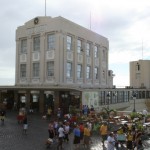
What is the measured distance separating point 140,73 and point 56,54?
133ft

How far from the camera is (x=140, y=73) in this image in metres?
78.8

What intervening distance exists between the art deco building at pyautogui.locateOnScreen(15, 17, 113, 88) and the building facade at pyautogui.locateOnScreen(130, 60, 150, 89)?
87.9 ft

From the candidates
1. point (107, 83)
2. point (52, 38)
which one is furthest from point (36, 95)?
point (107, 83)

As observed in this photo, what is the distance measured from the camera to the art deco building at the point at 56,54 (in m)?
44.0

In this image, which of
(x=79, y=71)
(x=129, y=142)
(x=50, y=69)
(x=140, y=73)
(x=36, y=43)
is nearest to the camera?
(x=129, y=142)

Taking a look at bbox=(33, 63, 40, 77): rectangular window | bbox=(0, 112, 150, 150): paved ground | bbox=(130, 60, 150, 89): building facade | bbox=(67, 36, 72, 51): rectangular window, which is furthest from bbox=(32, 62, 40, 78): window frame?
bbox=(130, 60, 150, 89): building facade

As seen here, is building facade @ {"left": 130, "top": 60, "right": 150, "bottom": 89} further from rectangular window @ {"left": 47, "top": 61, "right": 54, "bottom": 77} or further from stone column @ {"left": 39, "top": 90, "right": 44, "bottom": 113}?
stone column @ {"left": 39, "top": 90, "right": 44, "bottom": 113}

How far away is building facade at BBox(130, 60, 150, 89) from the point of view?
76938 mm

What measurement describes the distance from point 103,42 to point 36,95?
18559 millimetres

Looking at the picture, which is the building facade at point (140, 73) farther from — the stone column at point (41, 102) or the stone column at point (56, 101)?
the stone column at point (56, 101)

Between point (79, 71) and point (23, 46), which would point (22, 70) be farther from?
point (79, 71)

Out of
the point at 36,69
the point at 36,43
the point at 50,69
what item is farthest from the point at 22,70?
the point at 50,69

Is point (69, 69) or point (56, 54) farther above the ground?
point (56, 54)

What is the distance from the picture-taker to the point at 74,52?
4669 cm
